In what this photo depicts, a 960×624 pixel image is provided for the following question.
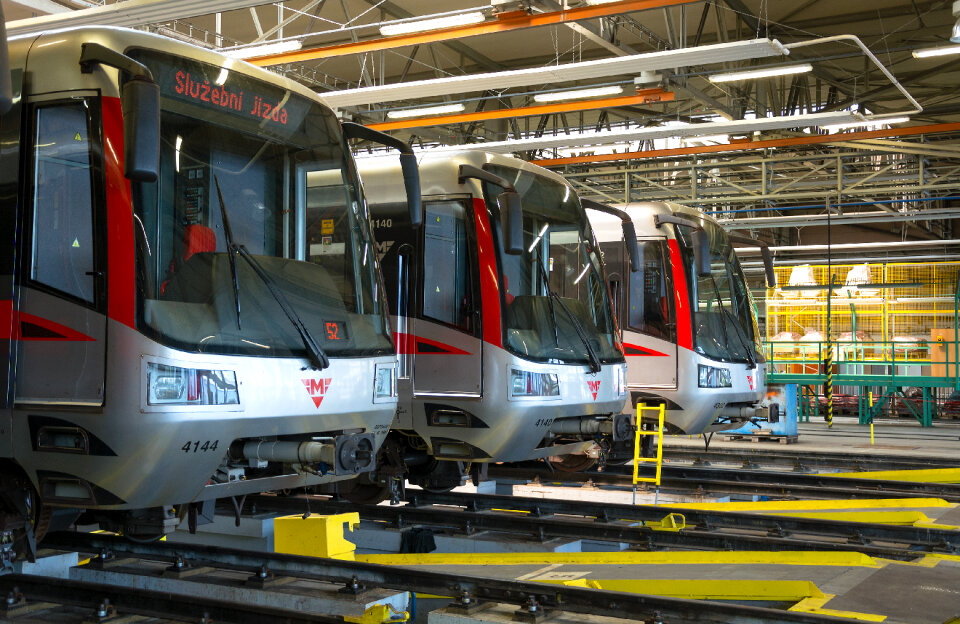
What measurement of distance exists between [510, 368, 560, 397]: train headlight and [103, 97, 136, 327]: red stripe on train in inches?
154

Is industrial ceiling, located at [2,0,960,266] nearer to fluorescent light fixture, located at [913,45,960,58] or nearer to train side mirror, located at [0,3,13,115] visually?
fluorescent light fixture, located at [913,45,960,58]

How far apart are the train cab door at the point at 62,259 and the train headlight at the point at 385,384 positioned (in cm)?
183

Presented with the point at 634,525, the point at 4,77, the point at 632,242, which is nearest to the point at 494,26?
the point at 632,242

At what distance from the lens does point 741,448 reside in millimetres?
18125

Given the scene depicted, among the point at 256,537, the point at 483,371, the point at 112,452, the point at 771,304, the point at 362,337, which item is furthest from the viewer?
the point at 771,304

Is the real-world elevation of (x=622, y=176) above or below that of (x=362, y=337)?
above

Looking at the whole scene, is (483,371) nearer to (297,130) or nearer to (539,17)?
(297,130)

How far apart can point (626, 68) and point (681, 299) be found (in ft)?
9.58

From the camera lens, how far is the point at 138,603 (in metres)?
6.45

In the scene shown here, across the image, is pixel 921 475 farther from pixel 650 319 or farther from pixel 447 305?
pixel 447 305

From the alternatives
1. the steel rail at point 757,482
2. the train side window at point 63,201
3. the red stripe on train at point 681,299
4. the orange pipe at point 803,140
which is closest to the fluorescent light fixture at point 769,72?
the red stripe on train at point 681,299

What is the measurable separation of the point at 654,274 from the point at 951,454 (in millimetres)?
Answer: 8536

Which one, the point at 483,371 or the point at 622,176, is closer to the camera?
the point at 483,371

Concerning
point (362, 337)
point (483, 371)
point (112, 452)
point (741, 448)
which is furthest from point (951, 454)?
point (112, 452)
